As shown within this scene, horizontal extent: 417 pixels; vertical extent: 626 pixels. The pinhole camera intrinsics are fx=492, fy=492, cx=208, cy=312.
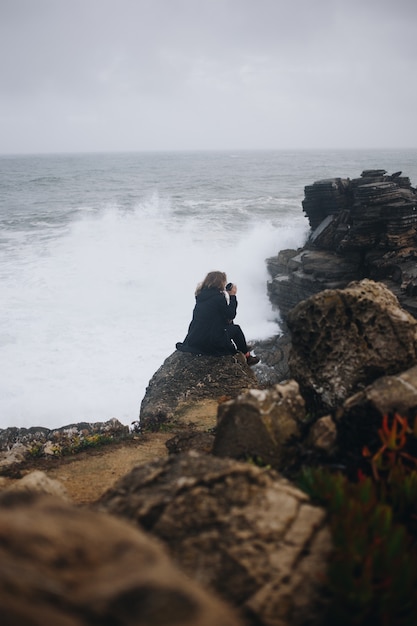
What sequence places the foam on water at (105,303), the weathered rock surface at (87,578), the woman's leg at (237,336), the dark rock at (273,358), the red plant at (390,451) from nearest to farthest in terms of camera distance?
the weathered rock surface at (87,578), the red plant at (390,451), the woman's leg at (237,336), the foam on water at (105,303), the dark rock at (273,358)

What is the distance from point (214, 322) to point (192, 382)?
1.16 metres

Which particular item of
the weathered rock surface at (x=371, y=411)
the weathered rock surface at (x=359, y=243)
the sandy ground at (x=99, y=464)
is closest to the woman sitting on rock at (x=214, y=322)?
the sandy ground at (x=99, y=464)

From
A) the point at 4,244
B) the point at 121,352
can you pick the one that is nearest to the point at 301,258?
the point at 121,352

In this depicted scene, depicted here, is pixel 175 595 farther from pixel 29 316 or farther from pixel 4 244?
pixel 4 244

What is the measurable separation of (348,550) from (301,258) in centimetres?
1731

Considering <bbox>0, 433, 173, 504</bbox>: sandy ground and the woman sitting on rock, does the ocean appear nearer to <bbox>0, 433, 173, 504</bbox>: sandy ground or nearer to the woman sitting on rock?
the woman sitting on rock

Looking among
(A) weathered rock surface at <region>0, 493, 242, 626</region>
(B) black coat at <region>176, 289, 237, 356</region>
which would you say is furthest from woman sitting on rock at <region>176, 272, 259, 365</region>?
(A) weathered rock surface at <region>0, 493, 242, 626</region>

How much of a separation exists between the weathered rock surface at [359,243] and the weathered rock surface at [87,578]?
42.8 feet

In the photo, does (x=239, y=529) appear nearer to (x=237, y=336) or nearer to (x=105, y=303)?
(x=237, y=336)

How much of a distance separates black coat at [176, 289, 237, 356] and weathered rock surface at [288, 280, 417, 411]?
300cm

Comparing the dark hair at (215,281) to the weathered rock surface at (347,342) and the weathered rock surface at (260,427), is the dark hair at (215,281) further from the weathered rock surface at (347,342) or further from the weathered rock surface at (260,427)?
the weathered rock surface at (260,427)

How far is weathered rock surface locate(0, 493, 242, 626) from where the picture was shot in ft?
5.21

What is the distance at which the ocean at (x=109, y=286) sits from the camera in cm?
1392

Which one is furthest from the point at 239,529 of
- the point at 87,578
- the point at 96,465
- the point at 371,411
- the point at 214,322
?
the point at 214,322
